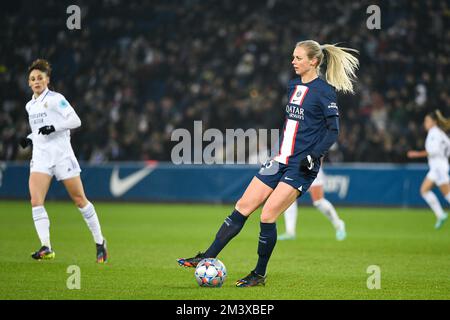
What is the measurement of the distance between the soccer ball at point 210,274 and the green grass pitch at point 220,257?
0.37 ft

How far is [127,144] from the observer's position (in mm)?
26953

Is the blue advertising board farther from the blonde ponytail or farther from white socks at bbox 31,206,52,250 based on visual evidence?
the blonde ponytail

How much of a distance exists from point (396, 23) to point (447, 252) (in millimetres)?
16288

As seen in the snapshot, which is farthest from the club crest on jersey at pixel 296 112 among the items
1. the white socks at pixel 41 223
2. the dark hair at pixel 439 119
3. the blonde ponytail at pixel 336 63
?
the dark hair at pixel 439 119

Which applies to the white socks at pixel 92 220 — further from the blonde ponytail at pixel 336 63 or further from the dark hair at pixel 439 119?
the dark hair at pixel 439 119

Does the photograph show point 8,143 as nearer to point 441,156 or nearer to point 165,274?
point 441,156

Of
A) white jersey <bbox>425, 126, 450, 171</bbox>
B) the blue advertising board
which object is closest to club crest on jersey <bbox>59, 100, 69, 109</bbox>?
white jersey <bbox>425, 126, 450, 171</bbox>

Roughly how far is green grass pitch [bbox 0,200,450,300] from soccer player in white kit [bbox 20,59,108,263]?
1.79ft

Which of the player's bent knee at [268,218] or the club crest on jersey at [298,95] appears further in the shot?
the club crest on jersey at [298,95]

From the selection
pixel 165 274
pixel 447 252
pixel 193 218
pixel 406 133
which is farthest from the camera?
pixel 406 133

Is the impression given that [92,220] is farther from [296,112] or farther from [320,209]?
[320,209]

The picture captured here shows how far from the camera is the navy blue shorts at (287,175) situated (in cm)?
858

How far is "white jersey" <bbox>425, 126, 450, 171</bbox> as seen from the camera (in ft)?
60.0

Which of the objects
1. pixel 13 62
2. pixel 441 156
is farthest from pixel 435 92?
pixel 13 62
